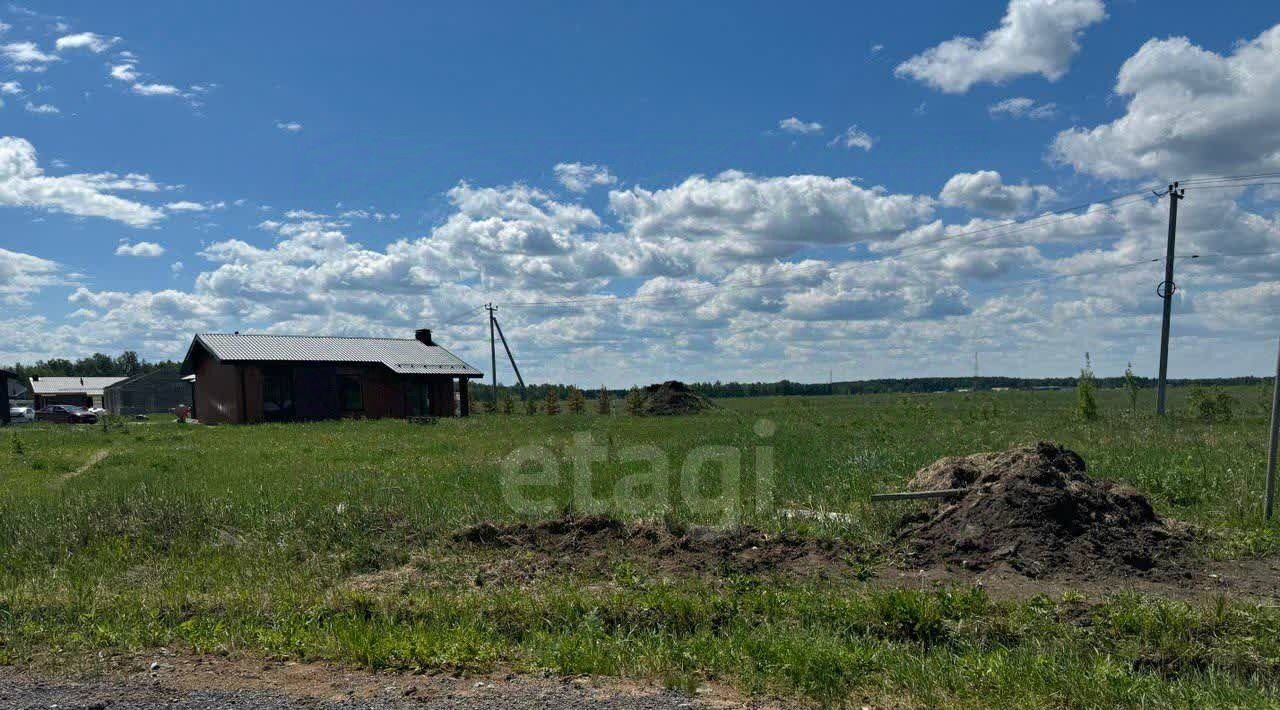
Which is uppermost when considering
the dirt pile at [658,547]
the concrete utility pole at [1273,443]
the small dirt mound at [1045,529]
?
the concrete utility pole at [1273,443]

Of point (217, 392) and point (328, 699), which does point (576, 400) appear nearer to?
point (217, 392)

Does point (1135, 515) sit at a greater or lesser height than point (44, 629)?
greater

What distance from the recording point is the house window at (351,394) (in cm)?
4269

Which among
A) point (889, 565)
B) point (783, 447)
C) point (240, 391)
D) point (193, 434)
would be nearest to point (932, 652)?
point (889, 565)

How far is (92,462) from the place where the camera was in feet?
67.6

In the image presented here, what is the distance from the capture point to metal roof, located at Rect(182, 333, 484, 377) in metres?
39.9

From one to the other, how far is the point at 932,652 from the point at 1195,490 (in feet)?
27.3

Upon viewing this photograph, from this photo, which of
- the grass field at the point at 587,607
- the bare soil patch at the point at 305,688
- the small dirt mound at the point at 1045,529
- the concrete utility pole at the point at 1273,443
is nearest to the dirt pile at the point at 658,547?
the grass field at the point at 587,607

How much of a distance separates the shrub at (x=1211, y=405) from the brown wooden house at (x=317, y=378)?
32.0 metres

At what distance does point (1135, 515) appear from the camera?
31.5 feet

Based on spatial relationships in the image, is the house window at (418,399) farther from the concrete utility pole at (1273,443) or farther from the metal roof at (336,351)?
the concrete utility pole at (1273,443)

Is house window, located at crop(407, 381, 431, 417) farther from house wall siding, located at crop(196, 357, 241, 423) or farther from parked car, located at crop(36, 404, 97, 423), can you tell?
parked car, located at crop(36, 404, 97, 423)

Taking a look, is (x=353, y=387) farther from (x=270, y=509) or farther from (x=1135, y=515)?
(x=1135, y=515)

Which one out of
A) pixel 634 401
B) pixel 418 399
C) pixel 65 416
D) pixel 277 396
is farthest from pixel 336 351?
pixel 65 416
